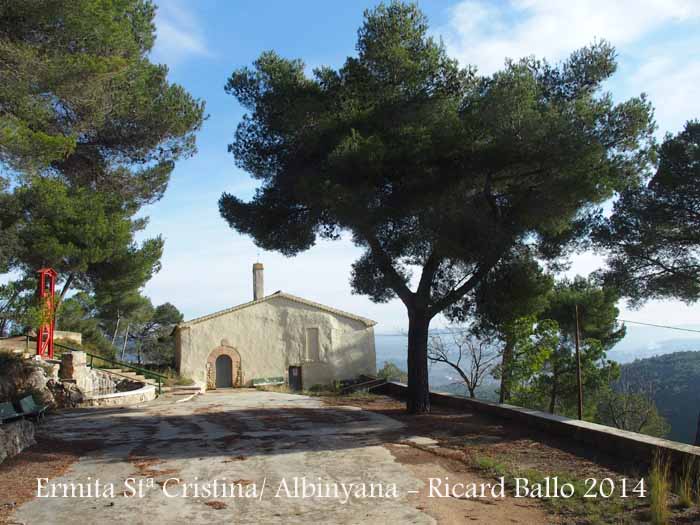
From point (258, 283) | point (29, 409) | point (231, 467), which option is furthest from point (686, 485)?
point (258, 283)

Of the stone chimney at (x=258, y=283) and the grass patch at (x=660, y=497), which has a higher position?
the stone chimney at (x=258, y=283)

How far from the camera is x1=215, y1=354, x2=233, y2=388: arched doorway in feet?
85.8

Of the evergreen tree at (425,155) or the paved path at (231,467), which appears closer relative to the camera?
the paved path at (231,467)

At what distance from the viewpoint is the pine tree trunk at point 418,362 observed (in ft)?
38.0

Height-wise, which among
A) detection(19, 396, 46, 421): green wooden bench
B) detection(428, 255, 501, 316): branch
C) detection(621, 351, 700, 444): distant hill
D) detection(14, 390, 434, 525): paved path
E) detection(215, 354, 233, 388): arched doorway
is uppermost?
detection(428, 255, 501, 316): branch

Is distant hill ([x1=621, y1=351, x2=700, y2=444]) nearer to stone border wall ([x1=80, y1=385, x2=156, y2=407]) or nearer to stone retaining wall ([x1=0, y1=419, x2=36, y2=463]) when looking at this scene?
stone border wall ([x1=80, y1=385, x2=156, y2=407])

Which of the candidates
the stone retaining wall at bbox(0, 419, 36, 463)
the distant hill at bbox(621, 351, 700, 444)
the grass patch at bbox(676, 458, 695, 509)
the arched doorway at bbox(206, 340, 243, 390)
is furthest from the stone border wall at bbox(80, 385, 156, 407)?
the distant hill at bbox(621, 351, 700, 444)

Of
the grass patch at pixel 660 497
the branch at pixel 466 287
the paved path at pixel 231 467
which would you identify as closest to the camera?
the grass patch at pixel 660 497

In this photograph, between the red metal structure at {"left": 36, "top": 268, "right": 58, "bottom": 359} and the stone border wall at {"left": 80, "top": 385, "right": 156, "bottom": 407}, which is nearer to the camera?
the stone border wall at {"left": 80, "top": 385, "right": 156, "bottom": 407}

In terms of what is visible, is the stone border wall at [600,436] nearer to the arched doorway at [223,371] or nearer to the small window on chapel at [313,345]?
the small window on chapel at [313,345]

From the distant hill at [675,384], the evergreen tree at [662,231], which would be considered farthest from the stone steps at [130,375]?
the distant hill at [675,384]

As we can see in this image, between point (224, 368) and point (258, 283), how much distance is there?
15.8 ft

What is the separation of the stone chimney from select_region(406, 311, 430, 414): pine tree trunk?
17524 millimetres

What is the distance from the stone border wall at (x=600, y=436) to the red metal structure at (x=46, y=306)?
1130 centimetres
